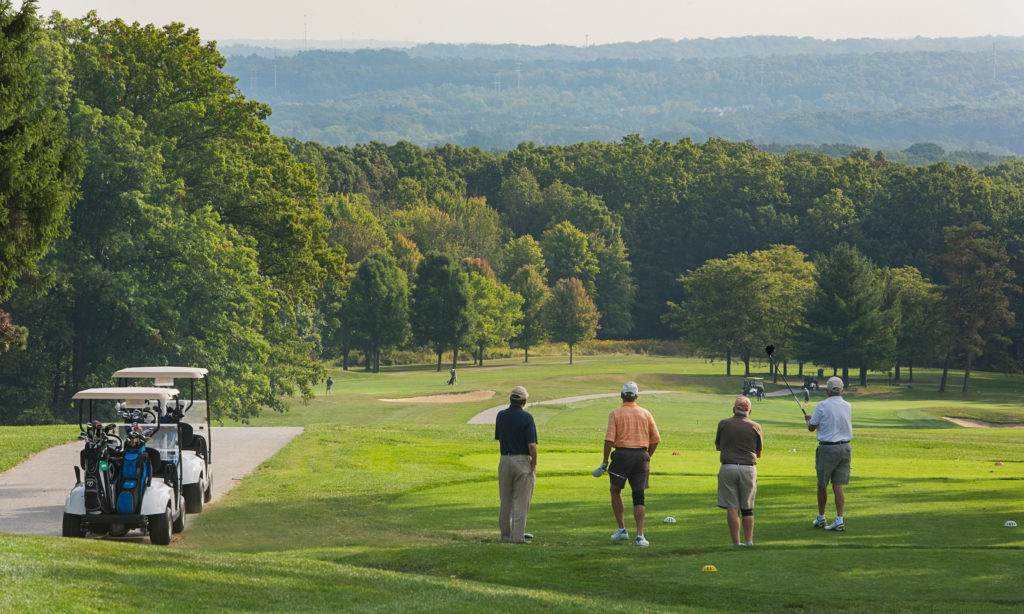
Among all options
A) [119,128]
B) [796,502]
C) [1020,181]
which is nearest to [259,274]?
[119,128]

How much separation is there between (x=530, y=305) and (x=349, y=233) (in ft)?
56.5

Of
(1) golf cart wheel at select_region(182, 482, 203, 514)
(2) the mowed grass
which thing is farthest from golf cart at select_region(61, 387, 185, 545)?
(1) golf cart wheel at select_region(182, 482, 203, 514)

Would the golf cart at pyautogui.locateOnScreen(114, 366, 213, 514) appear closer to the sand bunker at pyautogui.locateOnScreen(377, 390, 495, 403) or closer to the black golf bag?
the black golf bag

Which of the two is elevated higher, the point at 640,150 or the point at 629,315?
the point at 640,150

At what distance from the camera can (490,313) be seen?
93375 mm

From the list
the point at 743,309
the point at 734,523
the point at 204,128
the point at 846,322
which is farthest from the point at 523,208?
the point at 734,523

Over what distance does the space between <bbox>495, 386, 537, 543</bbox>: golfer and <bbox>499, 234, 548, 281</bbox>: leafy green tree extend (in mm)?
97153

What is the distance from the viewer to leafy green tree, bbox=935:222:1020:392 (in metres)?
81.6

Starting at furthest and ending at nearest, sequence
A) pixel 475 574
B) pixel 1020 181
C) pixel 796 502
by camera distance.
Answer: pixel 1020 181 < pixel 796 502 < pixel 475 574

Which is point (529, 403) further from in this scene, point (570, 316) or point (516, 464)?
point (516, 464)

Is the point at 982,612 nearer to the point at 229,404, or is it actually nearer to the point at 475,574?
Answer: the point at 475,574

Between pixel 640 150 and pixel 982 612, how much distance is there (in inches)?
5052

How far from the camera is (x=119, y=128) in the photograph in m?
44.7

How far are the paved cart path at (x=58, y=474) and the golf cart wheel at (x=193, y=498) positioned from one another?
1.46m
